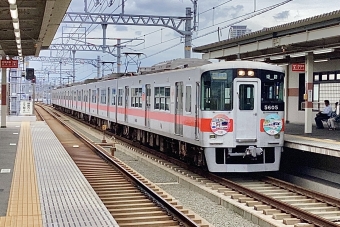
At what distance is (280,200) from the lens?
34.1 feet

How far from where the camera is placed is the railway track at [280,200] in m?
8.66

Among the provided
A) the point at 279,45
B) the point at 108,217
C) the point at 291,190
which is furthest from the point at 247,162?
the point at 108,217

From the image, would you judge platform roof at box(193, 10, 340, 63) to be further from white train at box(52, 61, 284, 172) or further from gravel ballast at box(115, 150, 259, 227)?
gravel ballast at box(115, 150, 259, 227)

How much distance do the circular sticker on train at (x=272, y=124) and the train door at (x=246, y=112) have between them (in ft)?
0.79

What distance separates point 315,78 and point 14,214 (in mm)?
14534

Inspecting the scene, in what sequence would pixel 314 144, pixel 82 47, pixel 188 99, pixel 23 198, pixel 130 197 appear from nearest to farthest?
pixel 23 198 → pixel 130 197 → pixel 314 144 → pixel 188 99 → pixel 82 47

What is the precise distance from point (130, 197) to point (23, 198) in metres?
2.16

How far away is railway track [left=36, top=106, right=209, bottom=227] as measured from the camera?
316 inches

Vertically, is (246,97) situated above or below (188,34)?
below

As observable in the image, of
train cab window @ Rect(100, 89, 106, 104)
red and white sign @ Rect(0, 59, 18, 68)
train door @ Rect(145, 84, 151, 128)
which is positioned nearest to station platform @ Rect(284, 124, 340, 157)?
train door @ Rect(145, 84, 151, 128)

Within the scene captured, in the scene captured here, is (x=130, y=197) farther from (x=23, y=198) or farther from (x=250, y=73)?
(x=250, y=73)

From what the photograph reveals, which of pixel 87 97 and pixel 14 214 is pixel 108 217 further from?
pixel 87 97

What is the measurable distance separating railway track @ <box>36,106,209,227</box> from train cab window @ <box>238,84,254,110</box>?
2.85 meters

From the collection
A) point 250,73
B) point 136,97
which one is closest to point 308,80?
point 250,73
